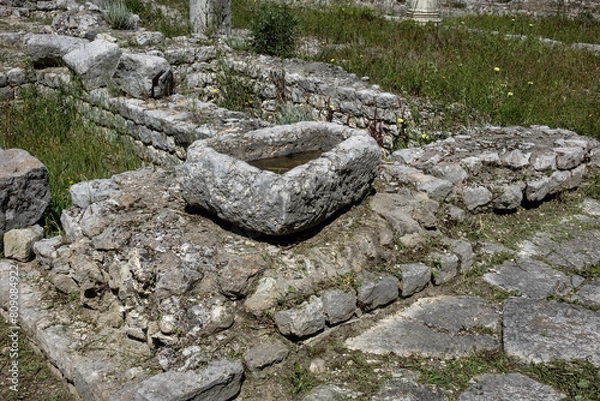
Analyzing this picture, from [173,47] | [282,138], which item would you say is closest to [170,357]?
[282,138]

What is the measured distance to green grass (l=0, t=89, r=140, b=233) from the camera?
5324 millimetres

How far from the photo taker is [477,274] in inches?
163

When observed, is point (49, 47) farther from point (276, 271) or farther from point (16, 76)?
point (276, 271)

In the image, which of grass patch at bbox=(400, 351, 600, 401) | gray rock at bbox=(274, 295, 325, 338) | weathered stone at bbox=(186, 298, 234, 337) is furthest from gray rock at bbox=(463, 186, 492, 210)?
weathered stone at bbox=(186, 298, 234, 337)

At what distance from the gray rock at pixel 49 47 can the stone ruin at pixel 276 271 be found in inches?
161

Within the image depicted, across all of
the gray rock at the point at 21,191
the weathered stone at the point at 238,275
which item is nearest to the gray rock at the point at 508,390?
the weathered stone at the point at 238,275

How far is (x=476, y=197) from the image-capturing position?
469cm

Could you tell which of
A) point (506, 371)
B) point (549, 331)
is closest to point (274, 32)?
point (549, 331)

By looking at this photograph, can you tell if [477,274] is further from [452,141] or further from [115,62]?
[115,62]

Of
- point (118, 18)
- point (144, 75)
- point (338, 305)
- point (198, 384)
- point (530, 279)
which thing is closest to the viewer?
point (198, 384)

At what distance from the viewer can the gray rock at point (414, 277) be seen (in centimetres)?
377

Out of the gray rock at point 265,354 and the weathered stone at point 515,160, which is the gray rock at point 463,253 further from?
the gray rock at point 265,354

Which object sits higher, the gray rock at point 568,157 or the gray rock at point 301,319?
the gray rock at point 568,157

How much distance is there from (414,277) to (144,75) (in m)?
4.40
